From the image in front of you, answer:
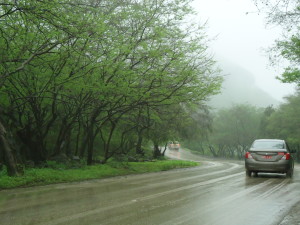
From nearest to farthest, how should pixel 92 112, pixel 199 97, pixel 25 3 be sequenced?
pixel 25 3
pixel 199 97
pixel 92 112

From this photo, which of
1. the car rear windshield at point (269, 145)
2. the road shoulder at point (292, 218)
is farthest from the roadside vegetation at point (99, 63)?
the road shoulder at point (292, 218)

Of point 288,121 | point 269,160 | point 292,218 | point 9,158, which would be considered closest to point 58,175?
point 9,158

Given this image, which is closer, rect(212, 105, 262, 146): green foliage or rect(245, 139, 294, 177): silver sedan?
rect(245, 139, 294, 177): silver sedan

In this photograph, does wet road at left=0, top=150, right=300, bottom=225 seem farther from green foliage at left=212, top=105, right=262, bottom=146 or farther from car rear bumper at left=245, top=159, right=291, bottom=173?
green foliage at left=212, top=105, right=262, bottom=146

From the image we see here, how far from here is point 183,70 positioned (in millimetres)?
17422

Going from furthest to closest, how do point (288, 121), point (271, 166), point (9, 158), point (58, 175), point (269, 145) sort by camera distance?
point (288, 121) → point (269, 145) → point (271, 166) → point (58, 175) → point (9, 158)

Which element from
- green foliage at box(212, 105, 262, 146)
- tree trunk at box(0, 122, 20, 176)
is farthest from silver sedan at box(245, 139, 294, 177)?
green foliage at box(212, 105, 262, 146)

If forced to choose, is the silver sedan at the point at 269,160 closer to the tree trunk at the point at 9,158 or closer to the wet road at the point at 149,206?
the wet road at the point at 149,206

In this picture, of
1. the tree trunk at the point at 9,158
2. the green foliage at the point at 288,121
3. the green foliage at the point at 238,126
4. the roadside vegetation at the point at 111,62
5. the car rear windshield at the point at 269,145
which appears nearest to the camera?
the tree trunk at the point at 9,158

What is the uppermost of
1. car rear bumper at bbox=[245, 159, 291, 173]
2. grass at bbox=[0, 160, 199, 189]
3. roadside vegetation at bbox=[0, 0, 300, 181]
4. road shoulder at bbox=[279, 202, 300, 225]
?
roadside vegetation at bbox=[0, 0, 300, 181]

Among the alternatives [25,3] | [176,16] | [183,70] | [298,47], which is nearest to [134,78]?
[183,70]

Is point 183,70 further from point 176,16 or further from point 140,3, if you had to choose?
point 140,3

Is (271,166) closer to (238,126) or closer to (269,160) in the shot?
(269,160)

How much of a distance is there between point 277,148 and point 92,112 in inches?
385
